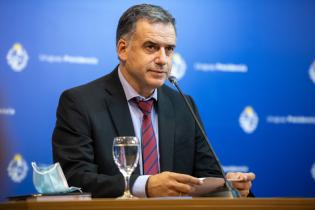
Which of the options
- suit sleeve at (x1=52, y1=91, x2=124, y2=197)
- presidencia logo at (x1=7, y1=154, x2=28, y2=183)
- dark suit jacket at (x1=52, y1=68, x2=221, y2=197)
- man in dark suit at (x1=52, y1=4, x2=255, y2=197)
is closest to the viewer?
suit sleeve at (x1=52, y1=91, x2=124, y2=197)

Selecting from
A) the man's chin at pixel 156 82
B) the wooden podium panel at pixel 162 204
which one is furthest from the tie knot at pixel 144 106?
the wooden podium panel at pixel 162 204

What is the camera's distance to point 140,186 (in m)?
2.72

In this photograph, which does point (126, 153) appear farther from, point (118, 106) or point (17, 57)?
point (17, 57)

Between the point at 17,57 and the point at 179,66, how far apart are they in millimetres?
1021

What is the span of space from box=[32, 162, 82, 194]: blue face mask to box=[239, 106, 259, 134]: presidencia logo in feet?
6.76

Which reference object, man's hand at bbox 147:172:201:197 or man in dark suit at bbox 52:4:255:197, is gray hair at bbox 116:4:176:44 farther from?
man's hand at bbox 147:172:201:197

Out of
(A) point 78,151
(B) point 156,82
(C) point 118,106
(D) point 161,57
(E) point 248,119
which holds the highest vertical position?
(D) point 161,57

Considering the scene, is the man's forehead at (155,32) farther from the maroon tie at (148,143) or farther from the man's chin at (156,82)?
the maroon tie at (148,143)

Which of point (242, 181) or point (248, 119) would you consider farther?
point (248, 119)

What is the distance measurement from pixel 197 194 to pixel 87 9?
1.91 m

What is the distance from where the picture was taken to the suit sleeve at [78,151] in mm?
2814

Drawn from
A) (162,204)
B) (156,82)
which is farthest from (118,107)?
(162,204)

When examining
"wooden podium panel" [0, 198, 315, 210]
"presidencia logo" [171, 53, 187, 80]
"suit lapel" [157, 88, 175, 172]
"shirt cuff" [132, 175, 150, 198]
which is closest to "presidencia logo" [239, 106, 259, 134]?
"presidencia logo" [171, 53, 187, 80]

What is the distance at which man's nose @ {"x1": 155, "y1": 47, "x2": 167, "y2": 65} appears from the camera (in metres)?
3.28
